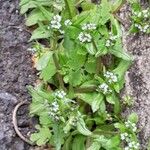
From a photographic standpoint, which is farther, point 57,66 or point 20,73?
point 20,73

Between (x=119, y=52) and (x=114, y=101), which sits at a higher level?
(x=119, y=52)

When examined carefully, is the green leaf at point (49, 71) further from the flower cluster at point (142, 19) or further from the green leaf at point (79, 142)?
the flower cluster at point (142, 19)

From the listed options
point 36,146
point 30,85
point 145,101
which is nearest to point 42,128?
point 36,146

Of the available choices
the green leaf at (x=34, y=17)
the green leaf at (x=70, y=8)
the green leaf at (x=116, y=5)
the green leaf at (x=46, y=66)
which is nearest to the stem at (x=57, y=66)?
the green leaf at (x=46, y=66)

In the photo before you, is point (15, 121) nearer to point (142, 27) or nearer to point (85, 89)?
point (85, 89)

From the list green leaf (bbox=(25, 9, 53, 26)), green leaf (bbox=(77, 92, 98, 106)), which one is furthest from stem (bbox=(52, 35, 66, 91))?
green leaf (bbox=(25, 9, 53, 26))

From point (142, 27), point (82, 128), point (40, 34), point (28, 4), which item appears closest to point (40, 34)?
point (40, 34)

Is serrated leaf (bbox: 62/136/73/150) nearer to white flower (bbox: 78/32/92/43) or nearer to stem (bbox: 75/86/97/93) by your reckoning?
stem (bbox: 75/86/97/93)
